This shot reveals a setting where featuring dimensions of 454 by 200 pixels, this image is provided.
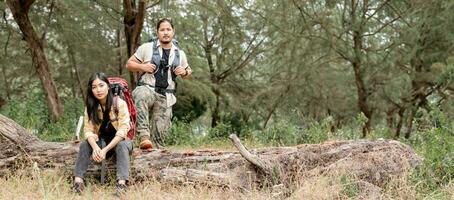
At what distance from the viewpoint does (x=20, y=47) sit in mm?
14867

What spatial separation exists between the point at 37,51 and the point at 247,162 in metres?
6.33

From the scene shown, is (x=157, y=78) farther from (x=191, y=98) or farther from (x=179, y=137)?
(x=191, y=98)

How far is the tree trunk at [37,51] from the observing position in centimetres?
934

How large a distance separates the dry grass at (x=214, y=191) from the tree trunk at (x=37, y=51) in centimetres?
547

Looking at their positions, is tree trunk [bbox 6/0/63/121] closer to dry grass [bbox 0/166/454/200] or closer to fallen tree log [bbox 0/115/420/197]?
fallen tree log [bbox 0/115/420/197]

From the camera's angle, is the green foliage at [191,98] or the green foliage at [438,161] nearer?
the green foliage at [438,161]

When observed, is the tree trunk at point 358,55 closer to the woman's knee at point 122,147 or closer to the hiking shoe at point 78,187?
the woman's knee at point 122,147

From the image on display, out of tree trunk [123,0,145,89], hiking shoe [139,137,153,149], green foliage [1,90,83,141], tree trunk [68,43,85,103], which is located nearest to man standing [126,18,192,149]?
hiking shoe [139,137,153,149]

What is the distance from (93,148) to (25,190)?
1.95ft

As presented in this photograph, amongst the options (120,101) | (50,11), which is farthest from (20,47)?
(120,101)

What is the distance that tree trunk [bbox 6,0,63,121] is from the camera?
9344 millimetres

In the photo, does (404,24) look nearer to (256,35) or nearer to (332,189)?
(256,35)

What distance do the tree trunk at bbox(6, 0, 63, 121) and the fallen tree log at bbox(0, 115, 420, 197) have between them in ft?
15.8

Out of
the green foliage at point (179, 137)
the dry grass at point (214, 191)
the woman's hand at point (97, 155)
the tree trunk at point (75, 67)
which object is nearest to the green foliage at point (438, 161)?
the dry grass at point (214, 191)
